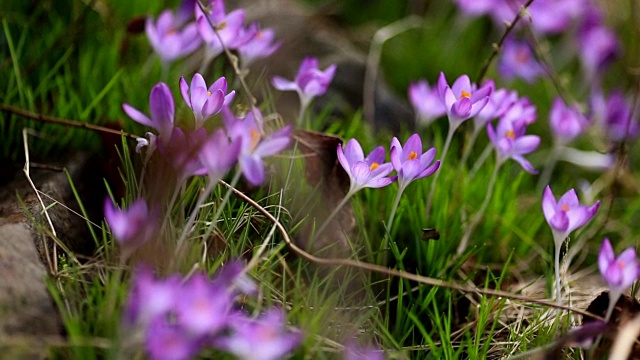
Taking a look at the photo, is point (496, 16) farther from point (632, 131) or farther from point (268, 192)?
point (268, 192)

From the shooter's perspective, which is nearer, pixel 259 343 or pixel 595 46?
pixel 259 343

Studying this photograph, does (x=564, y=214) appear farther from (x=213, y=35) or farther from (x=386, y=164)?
(x=213, y=35)

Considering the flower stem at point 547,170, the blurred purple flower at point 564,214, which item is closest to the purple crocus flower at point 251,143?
the blurred purple flower at point 564,214

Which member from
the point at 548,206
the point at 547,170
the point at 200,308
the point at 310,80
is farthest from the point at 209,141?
the point at 547,170

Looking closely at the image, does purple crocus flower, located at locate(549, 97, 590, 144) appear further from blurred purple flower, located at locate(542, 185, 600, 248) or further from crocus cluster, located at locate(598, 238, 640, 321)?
crocus cluster, located at locate(598, 238, 640, 321)

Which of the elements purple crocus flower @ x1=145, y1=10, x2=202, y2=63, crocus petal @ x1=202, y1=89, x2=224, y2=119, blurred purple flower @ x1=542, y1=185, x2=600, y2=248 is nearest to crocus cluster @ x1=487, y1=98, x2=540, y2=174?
blurred purple flower @ x1=542, y1=185, x2=600, y2=248
